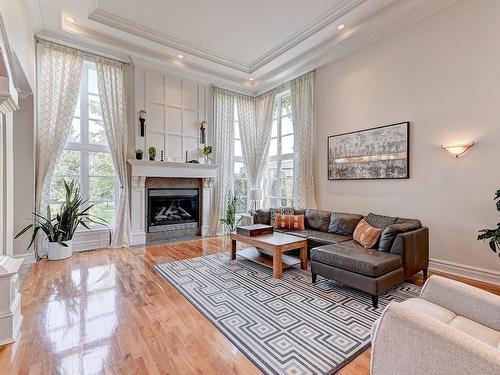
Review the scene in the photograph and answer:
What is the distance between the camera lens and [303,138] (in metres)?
5.41

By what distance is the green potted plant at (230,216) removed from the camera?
20.0 feet

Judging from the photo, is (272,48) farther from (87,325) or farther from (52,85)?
(87,325)

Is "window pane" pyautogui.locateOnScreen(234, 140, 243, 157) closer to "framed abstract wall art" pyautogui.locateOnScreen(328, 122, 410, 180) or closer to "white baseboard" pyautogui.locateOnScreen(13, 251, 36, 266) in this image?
"framed abstract wall art" pyautogui.locateOnScreen(328, 122, 410, 180)

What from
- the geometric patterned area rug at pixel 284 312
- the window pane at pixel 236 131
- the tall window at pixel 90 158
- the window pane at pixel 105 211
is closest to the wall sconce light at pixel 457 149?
the geometric patterned area rug at pixel 284 312

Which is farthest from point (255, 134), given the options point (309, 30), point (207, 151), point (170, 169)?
point (309, 30)

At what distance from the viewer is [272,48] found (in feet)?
16.9

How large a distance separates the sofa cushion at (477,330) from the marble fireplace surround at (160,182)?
4.97 m

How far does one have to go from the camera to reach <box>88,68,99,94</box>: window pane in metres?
4.84

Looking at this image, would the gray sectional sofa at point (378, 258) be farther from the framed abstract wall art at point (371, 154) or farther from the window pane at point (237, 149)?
the window pane at point (237, 149)

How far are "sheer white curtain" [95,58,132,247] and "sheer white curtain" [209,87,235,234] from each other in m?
1.97

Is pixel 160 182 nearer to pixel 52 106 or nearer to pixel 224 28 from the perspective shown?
pixel 52 106

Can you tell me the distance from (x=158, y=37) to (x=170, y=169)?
2.47 meters

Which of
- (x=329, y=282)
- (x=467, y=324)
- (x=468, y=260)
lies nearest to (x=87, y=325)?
(x=329, y=282)

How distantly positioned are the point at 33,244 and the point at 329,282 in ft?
14.8
